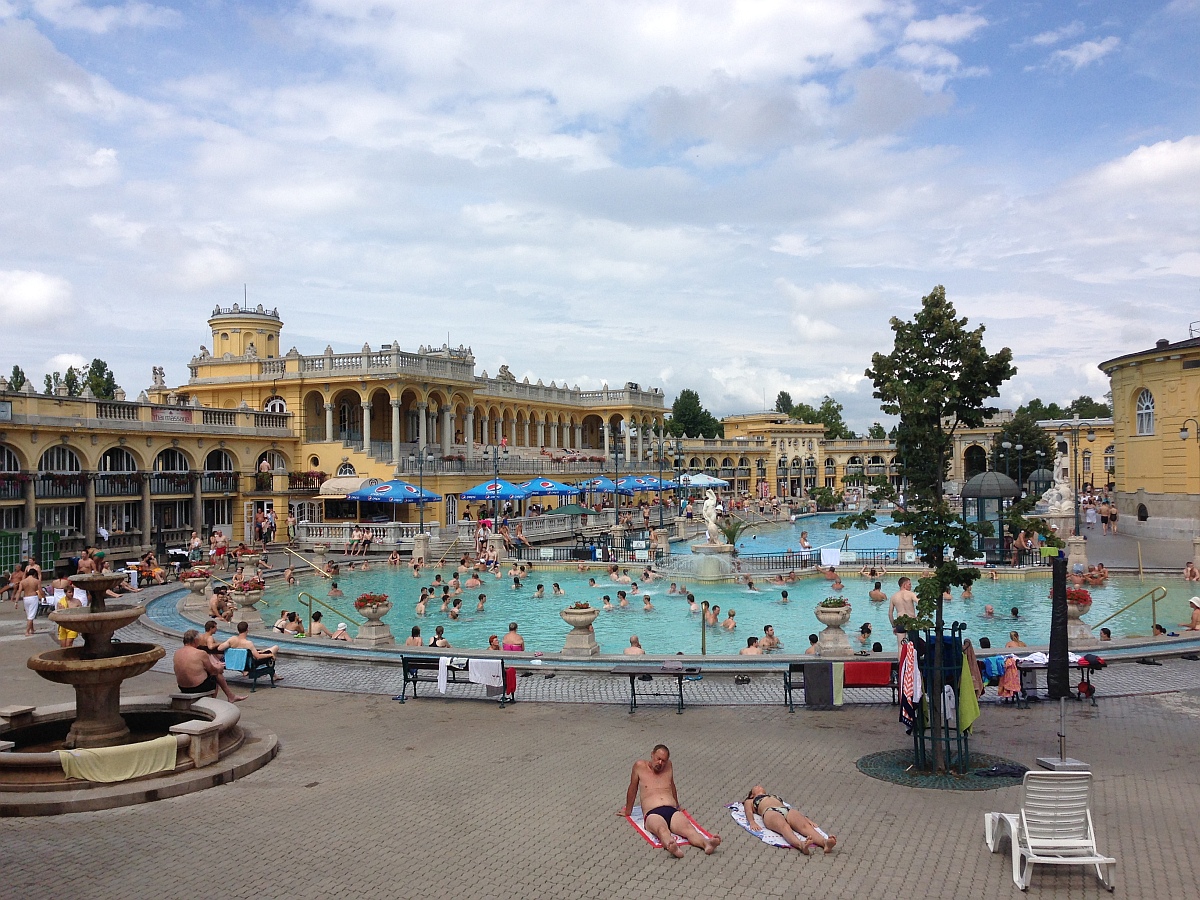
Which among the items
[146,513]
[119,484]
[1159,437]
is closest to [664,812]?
[119,484]

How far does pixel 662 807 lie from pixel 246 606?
1665 centimetres

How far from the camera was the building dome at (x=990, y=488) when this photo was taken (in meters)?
31.8

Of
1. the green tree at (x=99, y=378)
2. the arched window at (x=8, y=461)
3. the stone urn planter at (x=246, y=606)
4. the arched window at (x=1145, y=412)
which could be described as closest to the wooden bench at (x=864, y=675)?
the stone urn planter at (x=246, y=606)

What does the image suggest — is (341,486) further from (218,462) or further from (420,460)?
(218,462)

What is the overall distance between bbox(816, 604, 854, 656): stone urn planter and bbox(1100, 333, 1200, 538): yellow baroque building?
3227 cm

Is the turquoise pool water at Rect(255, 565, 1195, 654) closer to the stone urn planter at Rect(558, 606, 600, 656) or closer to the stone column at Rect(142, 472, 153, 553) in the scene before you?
the stone urn planter at Rect(558, 606, 600, 656)

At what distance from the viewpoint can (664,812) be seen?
342 inches

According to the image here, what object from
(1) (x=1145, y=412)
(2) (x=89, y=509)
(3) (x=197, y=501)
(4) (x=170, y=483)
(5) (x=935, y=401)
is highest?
(1) (x=1145, y=412)

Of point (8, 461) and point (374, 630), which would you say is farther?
point (8, 461)

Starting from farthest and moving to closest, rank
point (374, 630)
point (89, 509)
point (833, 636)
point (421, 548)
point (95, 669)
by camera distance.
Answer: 1. point (421, 548)
2. point (89, 509)
3. point (374, 630)
4. point (833, 636)
5. point (95, 669)

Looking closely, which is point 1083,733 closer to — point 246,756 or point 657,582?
point 246,756

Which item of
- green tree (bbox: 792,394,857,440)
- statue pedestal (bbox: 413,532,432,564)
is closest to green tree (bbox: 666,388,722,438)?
green tree (bbox: 792,394,857,440)

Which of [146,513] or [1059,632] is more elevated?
[146,513]

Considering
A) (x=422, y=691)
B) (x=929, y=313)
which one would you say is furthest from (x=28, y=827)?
(x=929, y=313)
